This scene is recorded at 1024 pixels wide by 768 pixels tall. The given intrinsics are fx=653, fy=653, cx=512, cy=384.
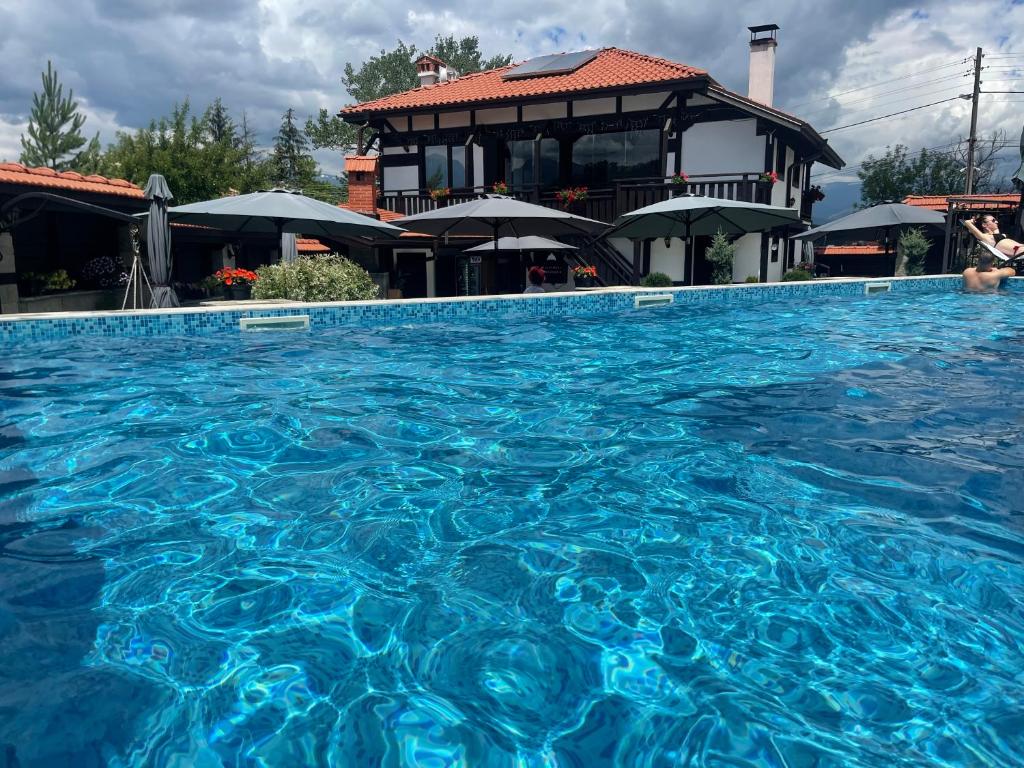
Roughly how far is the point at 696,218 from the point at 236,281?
1075 cm

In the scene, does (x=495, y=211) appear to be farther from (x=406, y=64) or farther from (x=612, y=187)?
(x=406, y=64)

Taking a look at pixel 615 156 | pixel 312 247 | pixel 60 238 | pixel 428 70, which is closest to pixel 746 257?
pixel 615 156

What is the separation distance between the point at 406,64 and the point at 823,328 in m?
50.4

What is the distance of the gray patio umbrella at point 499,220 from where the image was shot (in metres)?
13.0

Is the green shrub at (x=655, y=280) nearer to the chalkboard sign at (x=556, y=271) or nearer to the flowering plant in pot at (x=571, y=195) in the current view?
the chalkboard sign at (x=556, y=271)

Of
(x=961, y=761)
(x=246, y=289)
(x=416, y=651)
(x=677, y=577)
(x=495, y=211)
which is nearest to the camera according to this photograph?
(x=961, y=761)

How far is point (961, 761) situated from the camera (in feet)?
6.52

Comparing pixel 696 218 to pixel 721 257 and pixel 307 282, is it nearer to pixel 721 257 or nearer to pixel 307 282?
pixel 721 257

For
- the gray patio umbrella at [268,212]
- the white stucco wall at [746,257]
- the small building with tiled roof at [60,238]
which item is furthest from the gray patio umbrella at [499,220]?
the white stucco wall at [746,257]

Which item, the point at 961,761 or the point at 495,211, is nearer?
the point at 961,761

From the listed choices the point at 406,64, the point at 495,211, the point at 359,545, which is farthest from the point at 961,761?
the point at 406,64

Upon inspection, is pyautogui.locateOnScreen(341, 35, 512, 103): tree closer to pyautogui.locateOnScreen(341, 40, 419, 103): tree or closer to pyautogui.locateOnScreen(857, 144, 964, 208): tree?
pyautogui.locateOnScreen(341, 40, 419, 103): tree

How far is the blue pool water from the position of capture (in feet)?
6.98

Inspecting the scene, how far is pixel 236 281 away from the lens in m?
15.5
